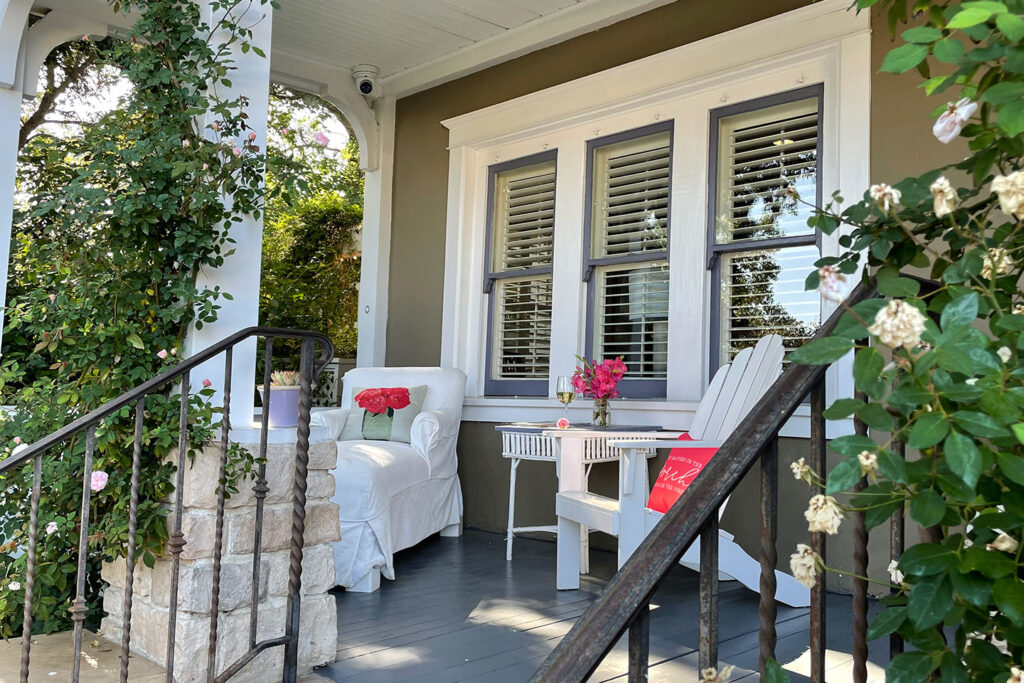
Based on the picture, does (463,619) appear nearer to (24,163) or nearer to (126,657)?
(126,657)

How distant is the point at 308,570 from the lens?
105 inches

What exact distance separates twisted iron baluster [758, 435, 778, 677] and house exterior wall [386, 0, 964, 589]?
2866 mm

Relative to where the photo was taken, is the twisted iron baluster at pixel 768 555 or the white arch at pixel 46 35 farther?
the white arch at pixel 46 35

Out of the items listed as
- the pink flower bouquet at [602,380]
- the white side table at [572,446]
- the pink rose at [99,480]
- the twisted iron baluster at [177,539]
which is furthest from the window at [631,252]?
the pink rose at [99,480]

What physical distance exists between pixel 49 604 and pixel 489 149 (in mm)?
3976

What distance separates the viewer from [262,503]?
2439mm

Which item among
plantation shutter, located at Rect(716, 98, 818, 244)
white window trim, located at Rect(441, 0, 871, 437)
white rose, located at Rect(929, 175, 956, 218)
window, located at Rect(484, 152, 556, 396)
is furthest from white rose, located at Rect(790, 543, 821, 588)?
window, located at Rect(484, 152, 556, 396)

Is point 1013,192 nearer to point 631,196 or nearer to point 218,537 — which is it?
point 218,537

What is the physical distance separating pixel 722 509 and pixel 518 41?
318 cm

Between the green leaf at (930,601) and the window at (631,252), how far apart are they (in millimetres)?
3783

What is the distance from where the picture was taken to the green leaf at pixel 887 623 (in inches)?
38.7

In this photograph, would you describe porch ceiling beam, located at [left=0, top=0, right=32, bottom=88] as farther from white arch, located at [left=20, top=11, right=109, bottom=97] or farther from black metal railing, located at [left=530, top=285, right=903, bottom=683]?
black metal railing, located at [left=530, top=285, right=903, bottom=683]

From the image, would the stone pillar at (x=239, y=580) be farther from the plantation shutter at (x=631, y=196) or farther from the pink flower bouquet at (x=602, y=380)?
the plantation shutter at (x=631, y=196)

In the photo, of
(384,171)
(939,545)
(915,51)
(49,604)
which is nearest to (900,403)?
(939,545)
